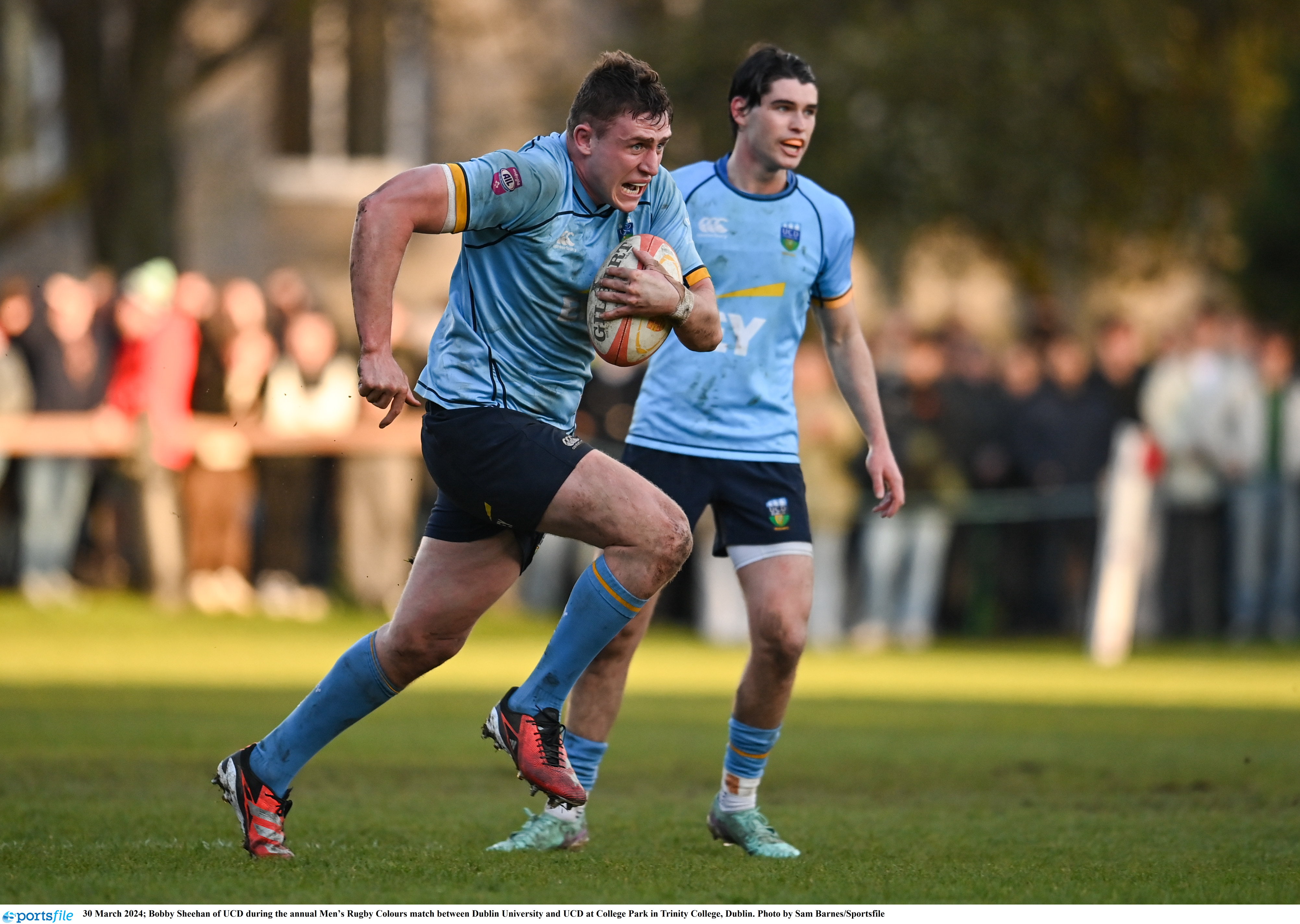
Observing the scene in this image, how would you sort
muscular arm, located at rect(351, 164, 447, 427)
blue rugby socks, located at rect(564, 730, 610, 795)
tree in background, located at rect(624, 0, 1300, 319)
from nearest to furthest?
1. muscular arm, located at rect(351, 164, 447, 427)
2. blue rugby socks, located at rect(564, 730, 610, 795)
3. tree in background, located at rect(624, 0, 1300, 319)

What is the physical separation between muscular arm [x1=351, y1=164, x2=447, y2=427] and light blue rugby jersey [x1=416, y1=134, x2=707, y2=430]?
17 cm

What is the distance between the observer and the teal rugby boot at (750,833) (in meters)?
6.51

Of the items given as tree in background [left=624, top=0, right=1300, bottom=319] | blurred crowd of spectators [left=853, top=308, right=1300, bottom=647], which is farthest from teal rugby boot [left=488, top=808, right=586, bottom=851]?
tree in background [left=624, top=0, right=1300, bottom=319]

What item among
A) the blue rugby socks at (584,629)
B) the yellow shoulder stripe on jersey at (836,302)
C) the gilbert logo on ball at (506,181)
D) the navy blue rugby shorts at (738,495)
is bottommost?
the blue rugby socks at (584,629)

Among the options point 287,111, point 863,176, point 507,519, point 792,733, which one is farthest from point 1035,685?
point 287,111

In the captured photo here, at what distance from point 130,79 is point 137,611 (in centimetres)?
693

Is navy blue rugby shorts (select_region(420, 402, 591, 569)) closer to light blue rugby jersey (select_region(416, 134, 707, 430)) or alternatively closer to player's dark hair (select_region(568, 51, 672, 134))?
light blue rugby jersey (select_region(416, 134, 707, 430))

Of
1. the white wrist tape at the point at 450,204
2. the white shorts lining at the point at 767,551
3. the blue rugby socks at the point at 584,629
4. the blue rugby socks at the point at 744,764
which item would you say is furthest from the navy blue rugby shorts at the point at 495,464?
the blue rugby socks at the point at 744,764

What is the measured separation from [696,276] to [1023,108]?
18.0 meters

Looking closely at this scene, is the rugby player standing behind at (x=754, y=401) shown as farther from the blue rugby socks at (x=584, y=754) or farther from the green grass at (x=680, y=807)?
the green grass at (x=680, y=807)

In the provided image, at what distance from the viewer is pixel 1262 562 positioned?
16547mm

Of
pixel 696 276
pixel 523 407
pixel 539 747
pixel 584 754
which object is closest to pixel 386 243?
pixel 523 407

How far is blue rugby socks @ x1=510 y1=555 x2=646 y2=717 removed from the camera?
587 centimetres

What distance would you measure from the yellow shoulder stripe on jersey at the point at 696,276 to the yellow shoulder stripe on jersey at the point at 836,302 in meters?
0.97
